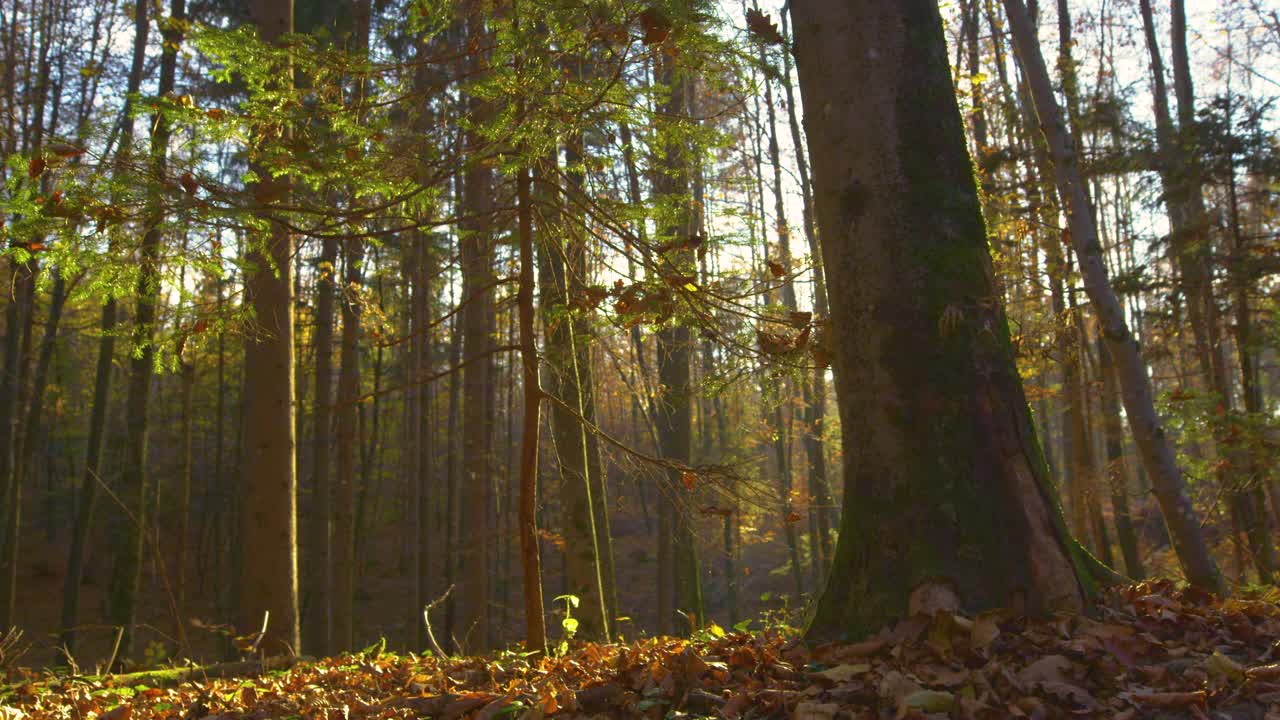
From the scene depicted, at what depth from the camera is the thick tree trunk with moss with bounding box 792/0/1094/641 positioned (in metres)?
3.16

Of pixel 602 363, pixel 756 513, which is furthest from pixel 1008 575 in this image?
pixel 602 363

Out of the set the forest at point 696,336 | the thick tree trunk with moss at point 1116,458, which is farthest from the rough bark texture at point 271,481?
the thick tree trunk with moss at point 1116,458

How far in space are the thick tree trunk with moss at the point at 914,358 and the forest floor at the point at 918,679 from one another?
7.5 inches

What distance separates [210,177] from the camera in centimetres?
417

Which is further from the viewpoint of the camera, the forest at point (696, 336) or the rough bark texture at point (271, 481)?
the rough bark texture at point (271, 481)

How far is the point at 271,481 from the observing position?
24.0 feet

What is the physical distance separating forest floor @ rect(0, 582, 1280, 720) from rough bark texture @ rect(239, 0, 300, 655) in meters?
3.33

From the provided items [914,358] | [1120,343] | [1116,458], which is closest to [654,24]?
[914,358]

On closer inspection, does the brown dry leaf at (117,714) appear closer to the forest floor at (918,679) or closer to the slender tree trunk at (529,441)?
the forest floor at (918,679)

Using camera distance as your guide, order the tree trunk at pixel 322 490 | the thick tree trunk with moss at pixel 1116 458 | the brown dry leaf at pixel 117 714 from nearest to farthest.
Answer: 1. the brown dry leaf at pixel 117 714
2. the thick tree trunk with moss at pixel 1116 458
3. the tree trunk at pixel 322 490

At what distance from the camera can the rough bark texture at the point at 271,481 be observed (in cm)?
723

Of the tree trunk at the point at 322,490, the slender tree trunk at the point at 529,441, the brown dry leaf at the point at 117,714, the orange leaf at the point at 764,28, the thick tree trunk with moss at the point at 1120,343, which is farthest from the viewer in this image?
the tree trunk at the point at 322,490

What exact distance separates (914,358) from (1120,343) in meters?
3.87

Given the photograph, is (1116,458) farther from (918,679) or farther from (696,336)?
(918,679)
